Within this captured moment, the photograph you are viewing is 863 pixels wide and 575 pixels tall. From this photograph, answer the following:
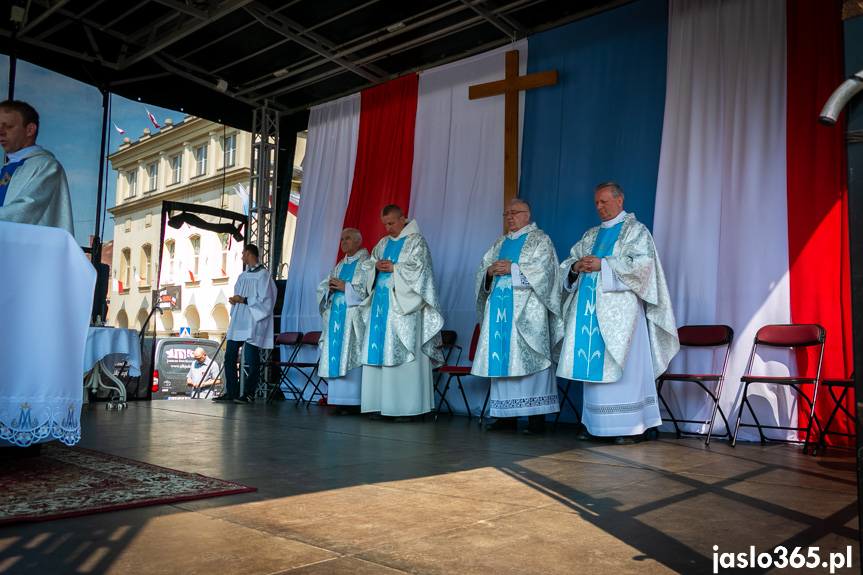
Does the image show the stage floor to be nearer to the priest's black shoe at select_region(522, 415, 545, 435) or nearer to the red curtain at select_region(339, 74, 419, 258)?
the priest's black shoe at select_region(522, 415, 545, 435)

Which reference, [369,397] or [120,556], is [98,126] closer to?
[369,397]

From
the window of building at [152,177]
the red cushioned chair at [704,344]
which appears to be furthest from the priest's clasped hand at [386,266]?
the window of building at [152,177]

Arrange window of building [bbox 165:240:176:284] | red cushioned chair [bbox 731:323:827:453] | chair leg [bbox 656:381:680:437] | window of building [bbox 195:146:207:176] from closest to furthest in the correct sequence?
red cushioned chair [bbox 731:323:827:453], chair leg [bbox 656:381:680:437], window of building [bbox 195:146:207:176], window of building [bbox 165:240:176:284]

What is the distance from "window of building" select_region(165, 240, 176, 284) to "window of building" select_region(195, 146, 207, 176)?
13.3 ft

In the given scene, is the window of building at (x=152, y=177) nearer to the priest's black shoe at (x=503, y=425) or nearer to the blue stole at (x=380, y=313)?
the blue stole at (x=380, y=313)

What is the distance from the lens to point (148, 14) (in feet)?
23.4

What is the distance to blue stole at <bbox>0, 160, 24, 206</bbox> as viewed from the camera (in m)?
3.33

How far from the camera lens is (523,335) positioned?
16.9 feet

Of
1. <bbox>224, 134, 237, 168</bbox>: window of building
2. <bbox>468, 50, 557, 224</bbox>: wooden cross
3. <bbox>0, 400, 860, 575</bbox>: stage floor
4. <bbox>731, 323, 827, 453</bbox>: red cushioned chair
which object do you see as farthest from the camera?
<bbox>224, 134, 237, 168</bbox>: window of building

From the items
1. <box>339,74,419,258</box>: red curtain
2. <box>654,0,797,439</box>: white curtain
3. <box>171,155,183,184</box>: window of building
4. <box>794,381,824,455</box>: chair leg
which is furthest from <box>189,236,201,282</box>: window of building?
<box>794,381,824,455</box>: chair leg

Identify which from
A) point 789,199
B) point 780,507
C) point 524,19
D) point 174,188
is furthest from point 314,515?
point 174,188

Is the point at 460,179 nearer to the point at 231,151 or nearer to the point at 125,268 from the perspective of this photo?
the point at 231,151

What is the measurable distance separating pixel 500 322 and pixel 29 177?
321 cm

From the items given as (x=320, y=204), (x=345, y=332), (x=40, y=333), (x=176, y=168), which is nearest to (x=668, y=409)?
(x=345, y=332)
